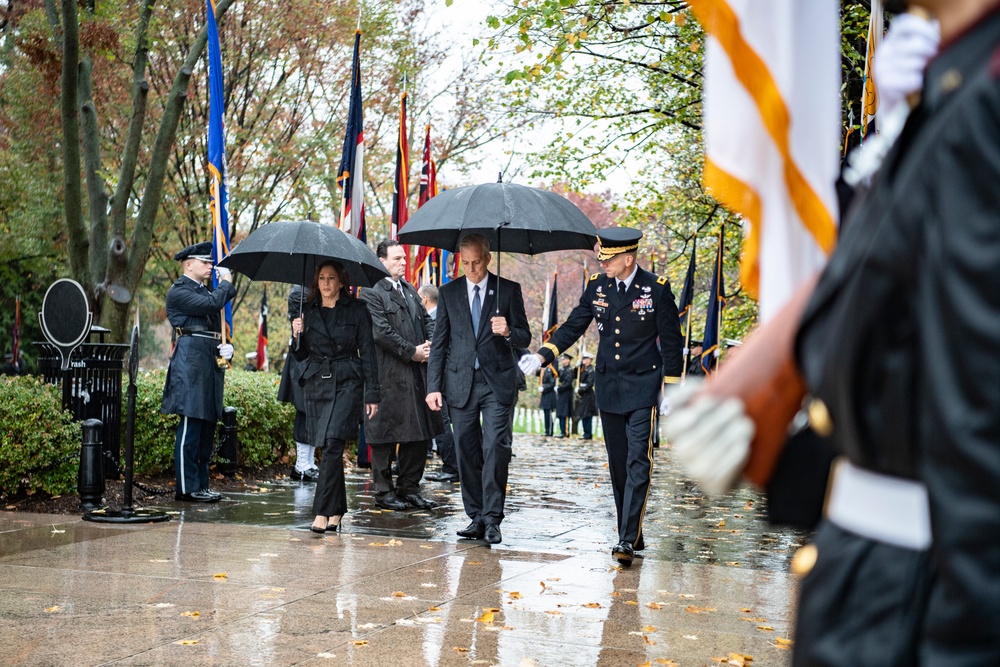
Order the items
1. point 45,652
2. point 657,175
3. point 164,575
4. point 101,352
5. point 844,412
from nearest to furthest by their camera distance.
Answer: point 844,412, point 45,652, point 164,575, point 101,352, point 657,175

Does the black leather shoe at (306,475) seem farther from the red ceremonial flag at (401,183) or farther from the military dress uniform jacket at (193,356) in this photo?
the red ceremonial flag at (401,183)

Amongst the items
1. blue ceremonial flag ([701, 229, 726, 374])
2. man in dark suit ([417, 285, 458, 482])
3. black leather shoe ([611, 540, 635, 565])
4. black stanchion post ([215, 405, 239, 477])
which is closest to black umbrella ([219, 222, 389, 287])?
black stanchion post ([215, 405, 239, 477])

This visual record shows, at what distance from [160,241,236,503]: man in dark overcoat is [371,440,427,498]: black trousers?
148 centimetres

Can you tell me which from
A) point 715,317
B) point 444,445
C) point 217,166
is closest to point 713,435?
point 217,166

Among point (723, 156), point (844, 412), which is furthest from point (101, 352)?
point (844, 412)

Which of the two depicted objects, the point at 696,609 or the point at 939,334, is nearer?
the point at 939,334

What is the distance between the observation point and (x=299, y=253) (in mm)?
9023

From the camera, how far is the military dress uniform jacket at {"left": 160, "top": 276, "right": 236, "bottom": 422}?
10156 mm

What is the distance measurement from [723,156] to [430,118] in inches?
944

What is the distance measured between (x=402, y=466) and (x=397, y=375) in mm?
845

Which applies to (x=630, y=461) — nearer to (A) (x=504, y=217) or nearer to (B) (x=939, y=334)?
(A) (x=504, y=217)

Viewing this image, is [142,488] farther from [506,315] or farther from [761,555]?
[761,555]

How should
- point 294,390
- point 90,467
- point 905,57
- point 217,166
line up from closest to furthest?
point 905,57, point 90,467, point 217,166, point 294,390

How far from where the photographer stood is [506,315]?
869 cm
